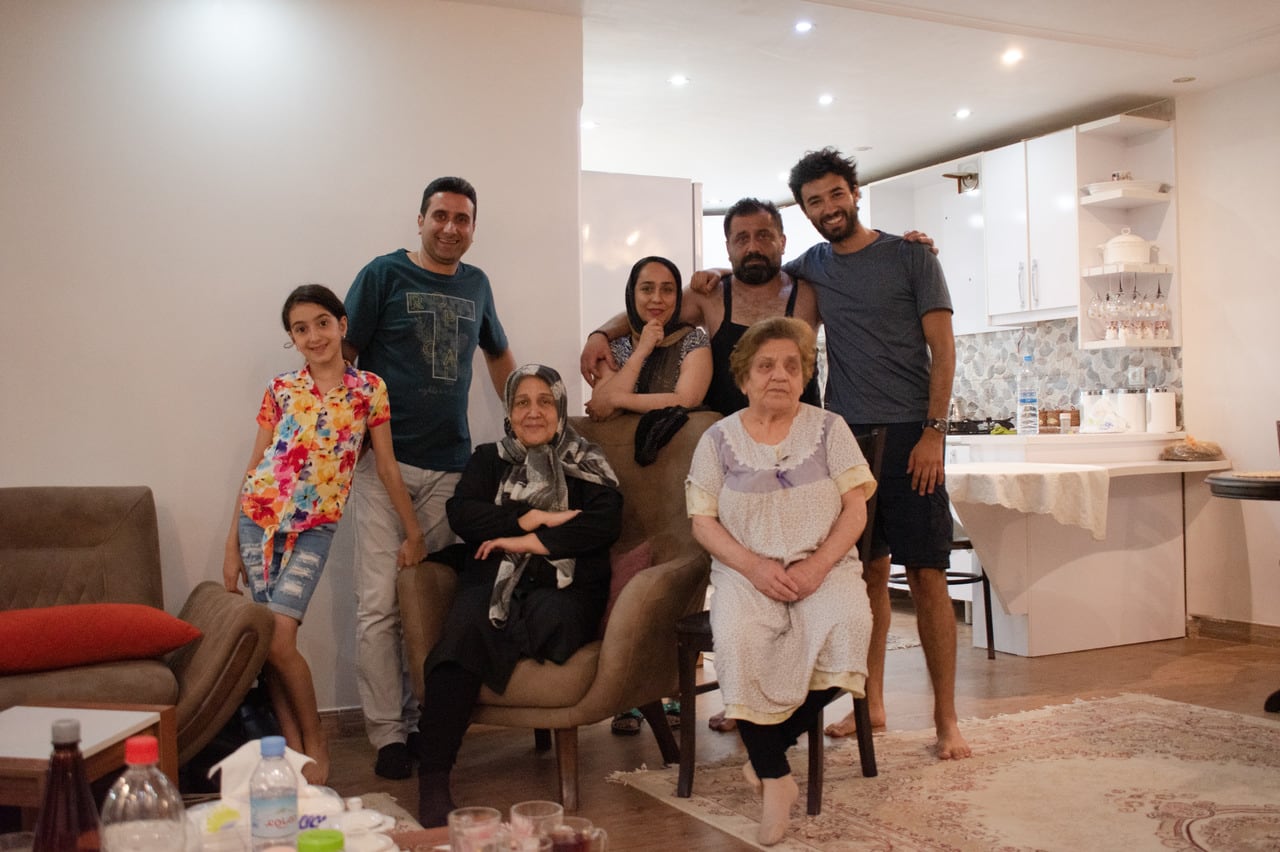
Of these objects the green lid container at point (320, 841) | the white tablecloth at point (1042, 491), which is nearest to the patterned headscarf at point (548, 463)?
the green lid container at point (320, 841)

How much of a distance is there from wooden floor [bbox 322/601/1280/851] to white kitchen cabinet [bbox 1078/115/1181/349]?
1.52 metres

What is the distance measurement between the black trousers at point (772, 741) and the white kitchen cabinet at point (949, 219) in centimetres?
403

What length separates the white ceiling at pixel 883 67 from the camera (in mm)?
4219

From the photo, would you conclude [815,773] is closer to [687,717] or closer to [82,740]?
[687,717]

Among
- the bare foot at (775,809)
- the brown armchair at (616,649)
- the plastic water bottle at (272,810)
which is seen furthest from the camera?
the brown armchair at (616,649)

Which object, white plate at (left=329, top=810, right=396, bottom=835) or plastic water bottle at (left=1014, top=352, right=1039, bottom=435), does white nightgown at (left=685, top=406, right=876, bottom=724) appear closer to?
white plate at (left=329, top=810, right=396, bottom=835)

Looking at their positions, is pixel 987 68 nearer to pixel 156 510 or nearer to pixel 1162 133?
pixel 1162 133

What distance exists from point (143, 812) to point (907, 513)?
2277 mm

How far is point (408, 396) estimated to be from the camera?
3391mm

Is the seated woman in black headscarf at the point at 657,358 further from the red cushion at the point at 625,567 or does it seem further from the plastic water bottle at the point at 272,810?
the plastic water bottle at the point at 272,810

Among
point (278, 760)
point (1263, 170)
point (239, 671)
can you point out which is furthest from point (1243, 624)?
point (278, 760)

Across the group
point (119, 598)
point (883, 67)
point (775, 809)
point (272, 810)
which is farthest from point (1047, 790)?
point (883, 67)

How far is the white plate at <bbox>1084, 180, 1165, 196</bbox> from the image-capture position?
5.32 meters

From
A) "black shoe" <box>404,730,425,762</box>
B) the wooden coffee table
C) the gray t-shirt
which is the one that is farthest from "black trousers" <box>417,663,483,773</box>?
the gray t-shirt
